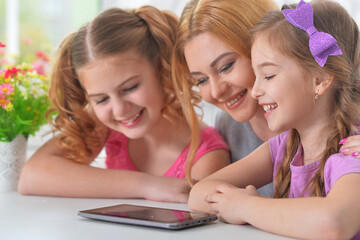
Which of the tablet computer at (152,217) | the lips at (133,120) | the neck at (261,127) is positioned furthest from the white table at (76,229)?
the neck at (261,127)

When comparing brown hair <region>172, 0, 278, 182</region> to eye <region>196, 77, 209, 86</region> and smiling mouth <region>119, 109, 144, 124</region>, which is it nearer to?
eye <region>196, 77, 209, 86</region>

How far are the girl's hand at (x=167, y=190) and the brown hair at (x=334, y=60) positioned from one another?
42 cm

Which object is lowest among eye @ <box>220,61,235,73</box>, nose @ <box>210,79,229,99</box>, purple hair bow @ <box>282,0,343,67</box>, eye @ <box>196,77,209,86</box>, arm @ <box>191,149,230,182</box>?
arm @ <box>191,149,230,182</box>

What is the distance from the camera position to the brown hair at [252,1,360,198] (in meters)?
1.10

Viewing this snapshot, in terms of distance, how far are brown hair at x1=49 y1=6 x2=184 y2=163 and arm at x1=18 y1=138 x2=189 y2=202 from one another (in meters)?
0.10

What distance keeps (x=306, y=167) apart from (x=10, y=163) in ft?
3.27

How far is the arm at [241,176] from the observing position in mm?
1249

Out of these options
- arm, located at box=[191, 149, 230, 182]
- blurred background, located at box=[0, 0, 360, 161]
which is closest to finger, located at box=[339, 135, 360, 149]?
arm, located at box=[191, 149, 230, 182]

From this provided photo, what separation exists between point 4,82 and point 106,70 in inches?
14.1

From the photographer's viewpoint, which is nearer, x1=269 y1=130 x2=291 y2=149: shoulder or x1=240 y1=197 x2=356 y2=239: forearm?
x1=240 y1=197 x2=356 y2=239: forearm

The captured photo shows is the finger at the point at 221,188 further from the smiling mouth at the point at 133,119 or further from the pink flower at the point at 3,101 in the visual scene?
the pink flower at the point at 3,101

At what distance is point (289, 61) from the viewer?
3.65 ft

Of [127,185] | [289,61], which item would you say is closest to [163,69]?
[127,185]

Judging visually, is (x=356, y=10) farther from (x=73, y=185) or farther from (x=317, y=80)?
(x=73, y=185)
